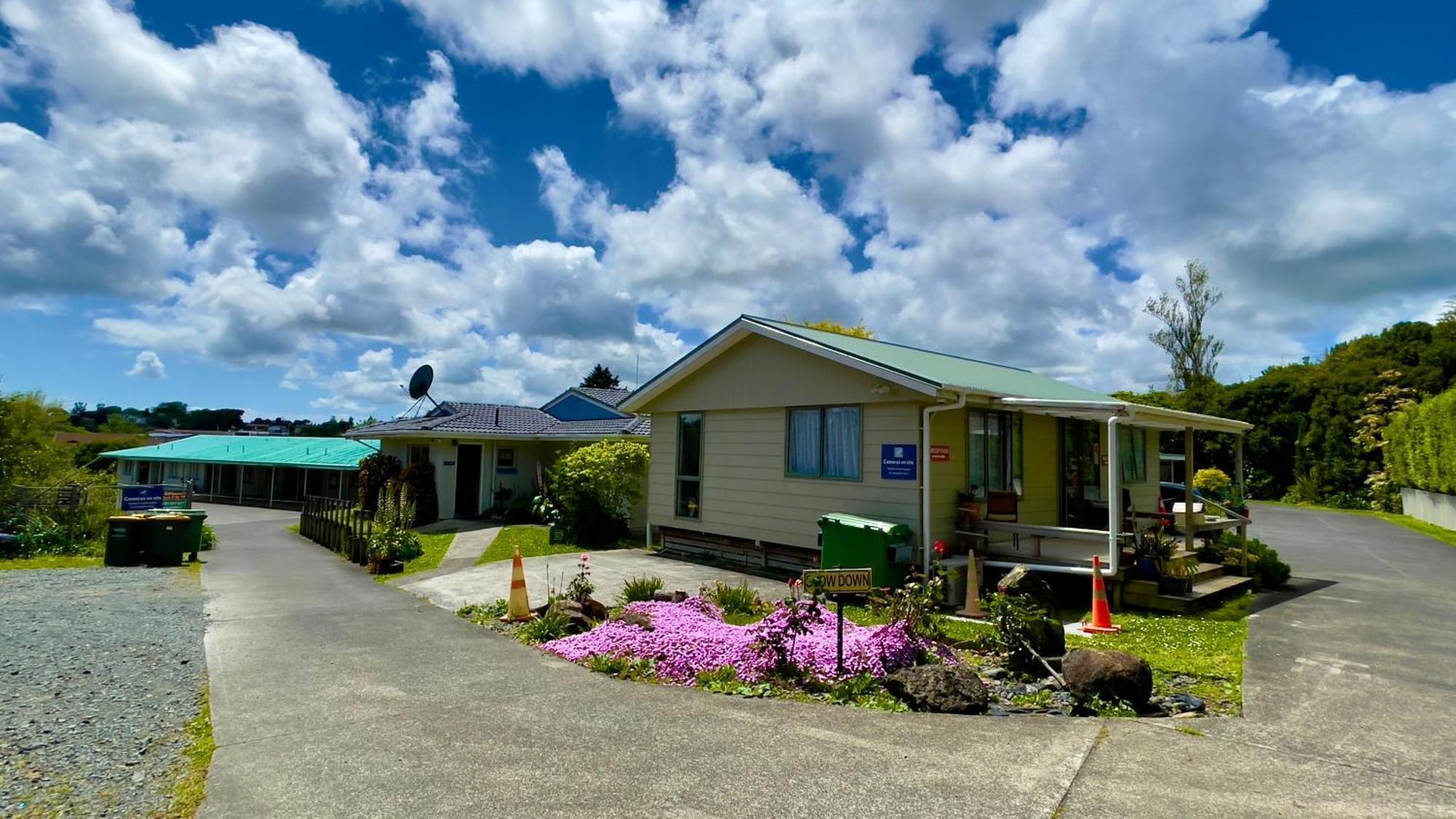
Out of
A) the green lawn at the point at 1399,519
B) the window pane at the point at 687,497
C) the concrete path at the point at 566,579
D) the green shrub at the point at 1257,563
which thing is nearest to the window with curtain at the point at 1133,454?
the green shrub at the point at 1257,563

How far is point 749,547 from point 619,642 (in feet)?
20.5

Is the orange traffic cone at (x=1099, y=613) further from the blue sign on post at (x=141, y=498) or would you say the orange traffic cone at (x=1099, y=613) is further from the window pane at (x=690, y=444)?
the blue sign on post at (x=141, y=498)

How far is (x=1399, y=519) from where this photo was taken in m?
25.2

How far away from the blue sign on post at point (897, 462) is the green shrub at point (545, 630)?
5.05 m

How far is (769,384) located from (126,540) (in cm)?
1237

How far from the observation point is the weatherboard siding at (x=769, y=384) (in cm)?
1152

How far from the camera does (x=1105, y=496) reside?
1488cm

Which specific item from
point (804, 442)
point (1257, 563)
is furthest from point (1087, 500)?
point (804, 442)

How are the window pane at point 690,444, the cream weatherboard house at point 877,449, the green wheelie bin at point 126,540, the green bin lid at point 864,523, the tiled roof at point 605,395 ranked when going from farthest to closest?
1. the tiled roof at point 605,395
2. the window pane at point 690,444
3. the green wheelie bin at point 126,540
4. the cream weatherboard house at point 877,449
5. the green bin lid at point 864,523

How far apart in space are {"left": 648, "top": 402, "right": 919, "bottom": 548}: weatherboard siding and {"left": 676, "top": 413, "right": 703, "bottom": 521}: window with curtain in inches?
4.6

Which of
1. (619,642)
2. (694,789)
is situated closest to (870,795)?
(694,789)

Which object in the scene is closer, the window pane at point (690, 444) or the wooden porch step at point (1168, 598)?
the wooden porch step at point (1168, 598)

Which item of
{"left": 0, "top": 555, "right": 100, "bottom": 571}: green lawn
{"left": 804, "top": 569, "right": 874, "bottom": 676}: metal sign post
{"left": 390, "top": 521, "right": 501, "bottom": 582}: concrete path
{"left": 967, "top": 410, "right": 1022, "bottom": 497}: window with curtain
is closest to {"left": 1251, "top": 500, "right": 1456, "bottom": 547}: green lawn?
{"left": 967, "top": 410, "right": 1022, "bottom": 497}: window with curtain

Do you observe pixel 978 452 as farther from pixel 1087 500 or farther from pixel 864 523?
pixel 1087 500
